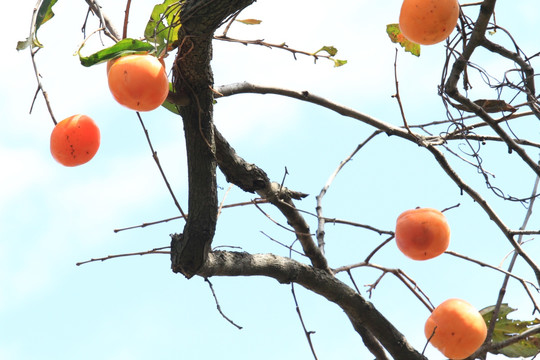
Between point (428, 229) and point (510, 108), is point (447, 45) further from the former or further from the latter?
point (428, 229)

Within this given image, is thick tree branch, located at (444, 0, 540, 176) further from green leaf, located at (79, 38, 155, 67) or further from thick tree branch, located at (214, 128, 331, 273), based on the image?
green leaf, located at (79, 38, 155, 67)

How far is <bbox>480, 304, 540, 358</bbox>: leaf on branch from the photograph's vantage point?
2371 millimetres

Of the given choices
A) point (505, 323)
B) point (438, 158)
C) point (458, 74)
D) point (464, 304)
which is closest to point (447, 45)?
point (458, 74)

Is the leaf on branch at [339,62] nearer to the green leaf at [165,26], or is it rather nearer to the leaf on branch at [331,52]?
the leaf on branch at [331,52]

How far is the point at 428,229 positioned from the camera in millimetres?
2207

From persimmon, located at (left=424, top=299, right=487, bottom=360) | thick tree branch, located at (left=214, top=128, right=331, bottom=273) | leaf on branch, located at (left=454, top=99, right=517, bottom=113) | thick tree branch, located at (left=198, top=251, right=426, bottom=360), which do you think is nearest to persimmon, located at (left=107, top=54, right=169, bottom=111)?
thick tree branch, located at (left=214, top=128, right=331, bottom=273)

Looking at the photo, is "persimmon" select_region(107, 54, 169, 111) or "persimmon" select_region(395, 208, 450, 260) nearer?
"persimmon" select_region(107, 54, 169, 111)

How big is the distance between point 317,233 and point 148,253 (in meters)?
0.84

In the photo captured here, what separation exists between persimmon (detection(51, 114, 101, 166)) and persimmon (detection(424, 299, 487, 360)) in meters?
1.27

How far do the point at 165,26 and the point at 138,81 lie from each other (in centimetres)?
28

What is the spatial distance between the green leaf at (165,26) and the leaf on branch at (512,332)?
1.54 m

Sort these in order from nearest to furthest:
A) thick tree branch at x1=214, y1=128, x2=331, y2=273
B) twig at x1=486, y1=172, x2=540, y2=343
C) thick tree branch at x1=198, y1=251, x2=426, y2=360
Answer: thick tree branch at x1=198, y1=251, x2=426, y2=360
thick tree branch at x1=214, y1=128, x2=331, y2=273
twig at x1=486, y1=172, x2=540, y2=343

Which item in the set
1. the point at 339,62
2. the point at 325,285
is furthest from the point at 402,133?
the point at 325,285

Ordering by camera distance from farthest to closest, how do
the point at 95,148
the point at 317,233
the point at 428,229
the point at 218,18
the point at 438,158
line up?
the point at 317,233 < the point at 438,158 < the point at 428,229 < the point at 95,148 < the point at 218,18
